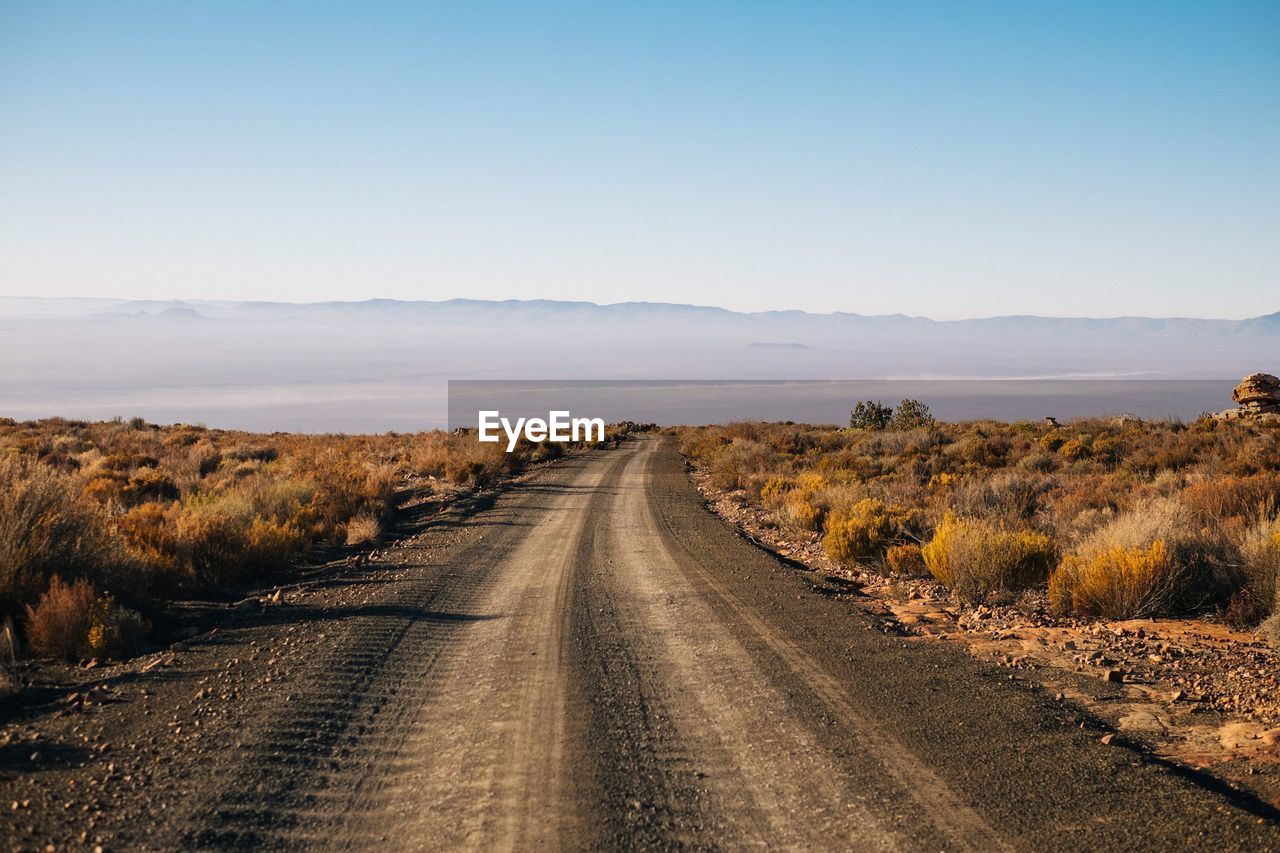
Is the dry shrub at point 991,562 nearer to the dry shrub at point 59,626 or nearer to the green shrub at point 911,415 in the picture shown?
the dry shrub at point 59,626

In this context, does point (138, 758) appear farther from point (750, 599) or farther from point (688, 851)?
point (750, 599)

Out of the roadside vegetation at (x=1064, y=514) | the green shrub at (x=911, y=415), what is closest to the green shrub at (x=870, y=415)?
the green shrub at (x=911, y=415)

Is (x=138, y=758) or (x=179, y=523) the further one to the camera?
(x=179, y=523)

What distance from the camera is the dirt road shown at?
4.78 meters

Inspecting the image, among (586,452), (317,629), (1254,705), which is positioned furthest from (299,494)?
(586,452)

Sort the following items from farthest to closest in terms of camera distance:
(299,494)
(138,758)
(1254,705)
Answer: (299,494), (1254,705), (138,758)

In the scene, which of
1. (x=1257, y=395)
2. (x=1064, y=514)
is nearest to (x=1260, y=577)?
(x=1064, y=514)

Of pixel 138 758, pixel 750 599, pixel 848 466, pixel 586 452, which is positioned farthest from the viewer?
pixel 586 452

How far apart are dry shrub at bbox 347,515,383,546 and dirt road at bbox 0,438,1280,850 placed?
5520 mm

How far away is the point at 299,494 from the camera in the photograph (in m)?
17.4

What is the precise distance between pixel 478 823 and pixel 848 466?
22084 mm

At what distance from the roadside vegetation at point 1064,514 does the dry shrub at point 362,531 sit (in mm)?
8368

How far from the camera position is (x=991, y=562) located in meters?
10.5

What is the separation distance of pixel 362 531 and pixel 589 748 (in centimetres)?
1088
